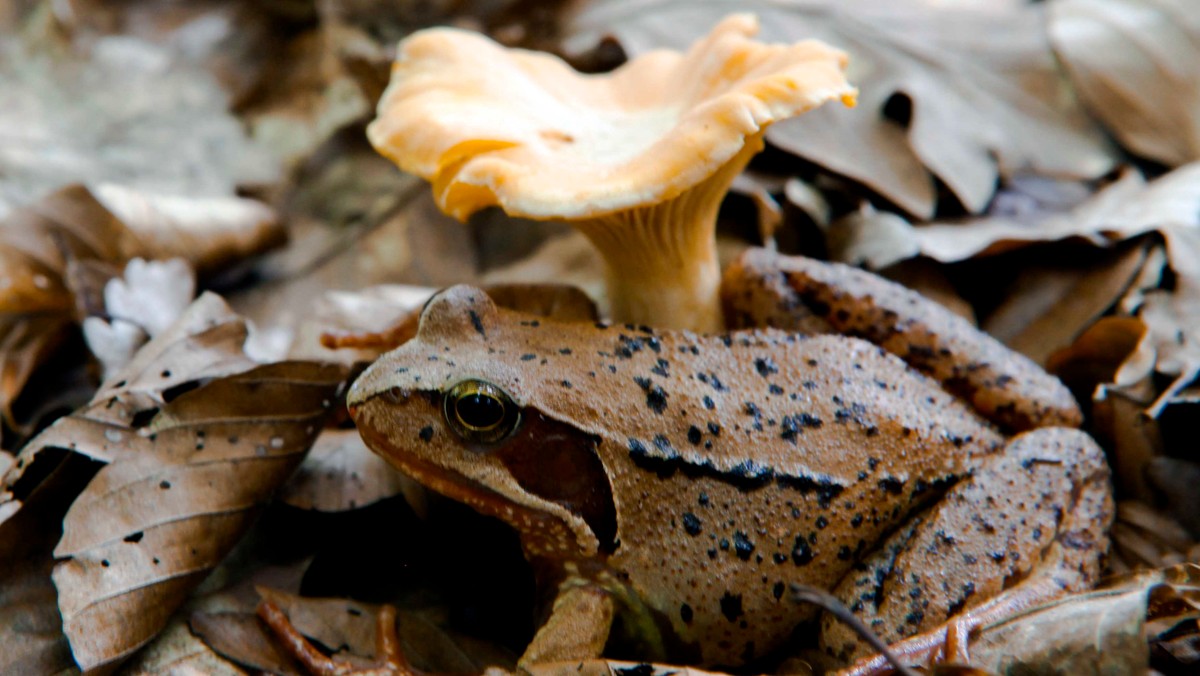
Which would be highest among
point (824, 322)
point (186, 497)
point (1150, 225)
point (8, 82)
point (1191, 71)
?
point (1191, 71)

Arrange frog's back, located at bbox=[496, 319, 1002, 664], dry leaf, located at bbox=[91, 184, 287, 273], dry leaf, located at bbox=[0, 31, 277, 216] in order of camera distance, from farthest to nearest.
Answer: dry leaf, located at bbox=[0, 31, 277, 216], dry leaf, located at bbox=[91, 184, 287, 273], frog's back, located at bbox=[496, 319, 1002, 664]

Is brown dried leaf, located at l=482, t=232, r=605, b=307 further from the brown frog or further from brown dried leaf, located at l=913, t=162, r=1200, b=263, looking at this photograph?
brown dried leaf, located at l=913, t=162, r=1200, b=263

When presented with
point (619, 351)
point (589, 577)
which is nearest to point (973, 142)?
point (619, 351)

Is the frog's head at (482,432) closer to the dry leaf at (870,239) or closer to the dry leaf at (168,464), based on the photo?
the dry leaf at (168,464)

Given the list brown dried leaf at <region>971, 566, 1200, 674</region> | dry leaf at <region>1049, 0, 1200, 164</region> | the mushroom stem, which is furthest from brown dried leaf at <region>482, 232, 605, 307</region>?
dry leaf at <region>1049, 0, 1200, 164</region>

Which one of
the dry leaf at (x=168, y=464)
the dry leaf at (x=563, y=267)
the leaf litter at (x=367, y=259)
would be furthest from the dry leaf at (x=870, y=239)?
the dry leaf at (x=168, y=464)

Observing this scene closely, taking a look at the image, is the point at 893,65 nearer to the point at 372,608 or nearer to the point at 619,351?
the point at 619,351

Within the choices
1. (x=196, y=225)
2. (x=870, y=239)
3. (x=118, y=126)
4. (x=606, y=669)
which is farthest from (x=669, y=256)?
(x=118, y=126)
